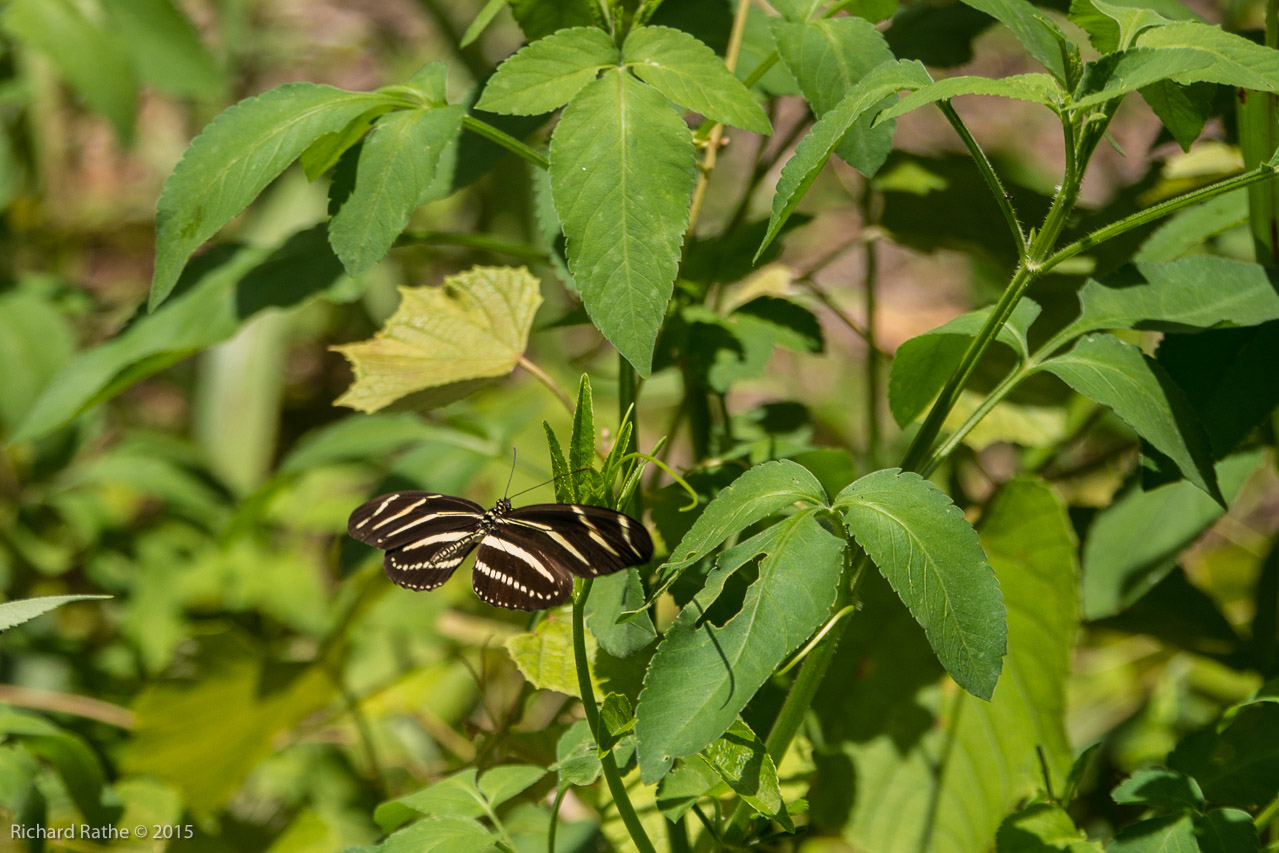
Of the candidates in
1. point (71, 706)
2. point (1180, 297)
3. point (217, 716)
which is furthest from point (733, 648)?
point (71, 706)

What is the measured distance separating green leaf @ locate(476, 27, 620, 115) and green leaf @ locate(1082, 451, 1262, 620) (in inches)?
34.9

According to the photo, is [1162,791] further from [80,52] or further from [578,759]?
[80,52]

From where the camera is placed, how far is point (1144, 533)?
1.25 meters

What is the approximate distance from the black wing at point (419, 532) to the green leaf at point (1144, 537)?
2.67 feet

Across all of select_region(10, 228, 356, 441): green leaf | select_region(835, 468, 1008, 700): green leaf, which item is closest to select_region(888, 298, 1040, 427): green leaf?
select_region(835, 468, 1008, 700): green leaf

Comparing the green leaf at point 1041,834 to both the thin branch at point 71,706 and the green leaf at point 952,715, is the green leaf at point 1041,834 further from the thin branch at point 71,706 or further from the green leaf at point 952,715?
the thin branch at point 71,706

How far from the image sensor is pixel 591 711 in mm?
732

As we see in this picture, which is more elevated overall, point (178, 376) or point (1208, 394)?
point (1208, 394)

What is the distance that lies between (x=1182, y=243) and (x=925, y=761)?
25.0 inches

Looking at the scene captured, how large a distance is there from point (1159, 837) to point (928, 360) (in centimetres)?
43

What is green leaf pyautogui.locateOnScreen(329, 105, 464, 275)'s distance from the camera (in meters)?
0.80

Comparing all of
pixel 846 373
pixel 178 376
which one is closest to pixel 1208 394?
pixel 846 373

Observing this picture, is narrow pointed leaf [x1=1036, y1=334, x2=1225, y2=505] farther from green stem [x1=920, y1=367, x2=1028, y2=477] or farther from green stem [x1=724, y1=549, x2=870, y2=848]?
green stem [x1=724, y1=549, x2=870, y2=848]

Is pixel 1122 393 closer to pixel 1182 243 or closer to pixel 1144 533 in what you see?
pixel 1182 243
